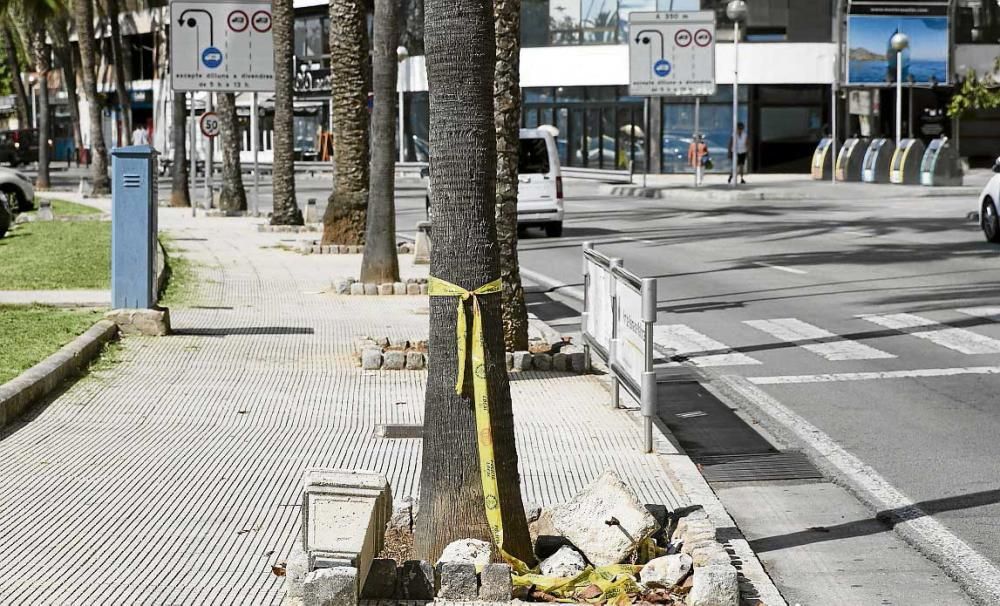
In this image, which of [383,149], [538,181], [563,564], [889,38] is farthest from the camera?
[889,38]

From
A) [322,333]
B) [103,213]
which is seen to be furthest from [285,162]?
[322,333]

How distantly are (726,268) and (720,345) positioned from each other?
745 cm

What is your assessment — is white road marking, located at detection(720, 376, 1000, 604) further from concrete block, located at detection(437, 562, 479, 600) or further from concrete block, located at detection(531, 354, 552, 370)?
concrete block, located at detection(437, 562, 479, 600)

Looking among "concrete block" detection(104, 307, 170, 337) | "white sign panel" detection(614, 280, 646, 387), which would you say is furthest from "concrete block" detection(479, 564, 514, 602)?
"concrete block" detection(104, 307, 170, 337)

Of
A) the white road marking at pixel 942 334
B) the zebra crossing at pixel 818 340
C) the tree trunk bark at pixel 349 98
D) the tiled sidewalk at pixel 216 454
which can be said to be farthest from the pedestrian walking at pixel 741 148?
the tiled sidewalk at pixel 216 454

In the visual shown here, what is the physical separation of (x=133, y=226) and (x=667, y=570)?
9.07 m

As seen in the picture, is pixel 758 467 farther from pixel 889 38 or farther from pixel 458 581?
pixel 889 38

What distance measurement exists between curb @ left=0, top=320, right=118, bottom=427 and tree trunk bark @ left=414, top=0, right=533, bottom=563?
4159 millimetres

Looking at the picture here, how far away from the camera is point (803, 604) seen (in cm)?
608

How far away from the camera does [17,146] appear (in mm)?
79312

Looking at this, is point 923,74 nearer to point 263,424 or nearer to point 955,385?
point 955,385

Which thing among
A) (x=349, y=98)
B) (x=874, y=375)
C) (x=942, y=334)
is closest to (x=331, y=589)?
(x=874, y=375)

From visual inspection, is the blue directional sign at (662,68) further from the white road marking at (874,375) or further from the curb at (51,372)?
the white road marking at (874,375)

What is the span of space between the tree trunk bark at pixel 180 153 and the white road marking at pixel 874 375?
29.2 metres
